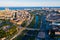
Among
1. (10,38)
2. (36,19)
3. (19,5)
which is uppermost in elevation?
(19,5)

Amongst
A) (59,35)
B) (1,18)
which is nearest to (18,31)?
(1,18)

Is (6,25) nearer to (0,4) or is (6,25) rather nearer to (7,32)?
(7,32)

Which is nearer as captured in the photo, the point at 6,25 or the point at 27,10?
the point at 6,25

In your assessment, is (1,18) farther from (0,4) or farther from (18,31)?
(18,31)

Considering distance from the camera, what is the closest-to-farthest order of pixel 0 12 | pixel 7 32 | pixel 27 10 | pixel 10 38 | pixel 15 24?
1. pixel 10 38
2. pixel 7 32
3. pixel 15 24
4. pixel 0 12
5. pixel 27 10

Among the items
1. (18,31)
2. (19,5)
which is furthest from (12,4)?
(18,31)

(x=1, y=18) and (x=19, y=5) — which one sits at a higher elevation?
(x=19, y=5)

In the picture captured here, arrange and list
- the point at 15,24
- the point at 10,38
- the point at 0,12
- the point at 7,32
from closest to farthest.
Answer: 1. the point at 10,38
2. the point at 7,32
3. the point at 15,24
4. the point at 0,12

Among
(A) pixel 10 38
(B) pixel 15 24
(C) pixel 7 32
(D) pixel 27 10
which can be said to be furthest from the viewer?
(D) pixel 27 10

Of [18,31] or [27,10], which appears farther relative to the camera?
[27,10]
